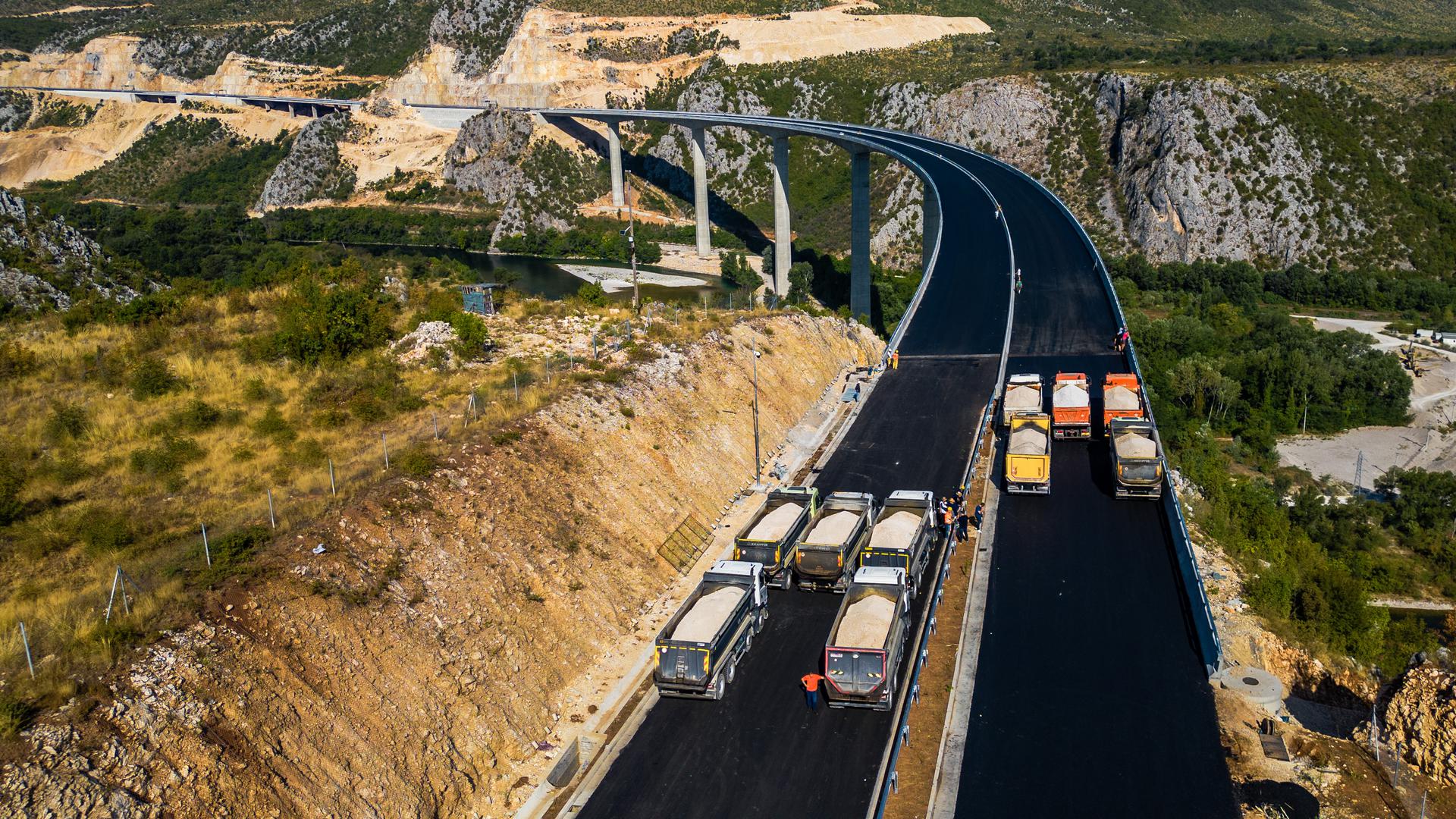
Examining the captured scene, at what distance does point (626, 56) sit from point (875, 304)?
90.7 m

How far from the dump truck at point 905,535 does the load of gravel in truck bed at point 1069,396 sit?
11497 mm

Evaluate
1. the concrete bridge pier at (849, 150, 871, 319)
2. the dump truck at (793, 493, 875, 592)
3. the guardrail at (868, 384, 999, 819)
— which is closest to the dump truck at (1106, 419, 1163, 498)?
the guardrail at (868, 384, 999, 819)

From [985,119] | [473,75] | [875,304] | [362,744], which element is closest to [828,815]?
[362,744]

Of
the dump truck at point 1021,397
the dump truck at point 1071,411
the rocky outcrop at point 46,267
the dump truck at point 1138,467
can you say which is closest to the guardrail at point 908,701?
the dump truck at point 1138,467

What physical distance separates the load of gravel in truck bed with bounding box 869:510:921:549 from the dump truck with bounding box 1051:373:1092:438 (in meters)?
12.7

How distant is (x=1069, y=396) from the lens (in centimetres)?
4888

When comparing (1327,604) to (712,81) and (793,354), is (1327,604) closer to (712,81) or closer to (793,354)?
(793,354)

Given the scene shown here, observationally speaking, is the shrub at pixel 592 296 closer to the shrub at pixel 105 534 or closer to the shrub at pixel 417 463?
the shrub at pixel 417 463

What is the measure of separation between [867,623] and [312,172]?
6421 inches

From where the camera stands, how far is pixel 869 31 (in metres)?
168

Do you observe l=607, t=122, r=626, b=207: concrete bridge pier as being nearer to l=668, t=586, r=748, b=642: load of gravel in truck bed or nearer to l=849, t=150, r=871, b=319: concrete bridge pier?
l=849, t=150, r=871, b=319: concrete bridge pier

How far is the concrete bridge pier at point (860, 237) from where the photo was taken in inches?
3841

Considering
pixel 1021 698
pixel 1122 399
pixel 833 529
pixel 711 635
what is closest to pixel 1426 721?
pixel 1021 698

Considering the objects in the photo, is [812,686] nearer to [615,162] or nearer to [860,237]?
[860,237]
